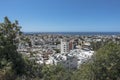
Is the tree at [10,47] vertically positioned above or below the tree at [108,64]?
above

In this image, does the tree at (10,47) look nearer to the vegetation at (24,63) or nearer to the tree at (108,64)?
the vegetation at (24,63)

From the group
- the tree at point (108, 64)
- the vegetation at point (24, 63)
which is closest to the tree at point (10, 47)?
the vegetation at point (24, 63)

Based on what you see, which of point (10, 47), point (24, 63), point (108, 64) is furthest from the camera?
point (108, 64)

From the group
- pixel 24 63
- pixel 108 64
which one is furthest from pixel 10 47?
pixel 108 64

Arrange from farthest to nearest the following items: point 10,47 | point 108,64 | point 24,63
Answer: point 108,64 → point 24,63 → point 10,47

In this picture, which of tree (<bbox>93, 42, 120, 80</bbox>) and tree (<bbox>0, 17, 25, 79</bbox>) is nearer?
tree (<bbox>0, 17, 25, 79</bbox>)

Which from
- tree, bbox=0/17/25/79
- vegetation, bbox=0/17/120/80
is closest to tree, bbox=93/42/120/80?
vegetation, bbox=0/17/120/80

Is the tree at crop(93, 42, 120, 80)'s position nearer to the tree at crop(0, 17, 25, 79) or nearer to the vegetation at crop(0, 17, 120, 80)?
the vegetation at crop(0, 17, 120, 80)

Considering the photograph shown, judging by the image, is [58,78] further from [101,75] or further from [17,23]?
[17,23]

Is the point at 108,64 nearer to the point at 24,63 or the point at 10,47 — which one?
the point at 24,63

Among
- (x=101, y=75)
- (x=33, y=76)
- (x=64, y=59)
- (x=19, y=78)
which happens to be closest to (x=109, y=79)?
(x=101, y=75)

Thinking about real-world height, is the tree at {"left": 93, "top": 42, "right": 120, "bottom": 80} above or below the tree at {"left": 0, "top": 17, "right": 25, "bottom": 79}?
below
